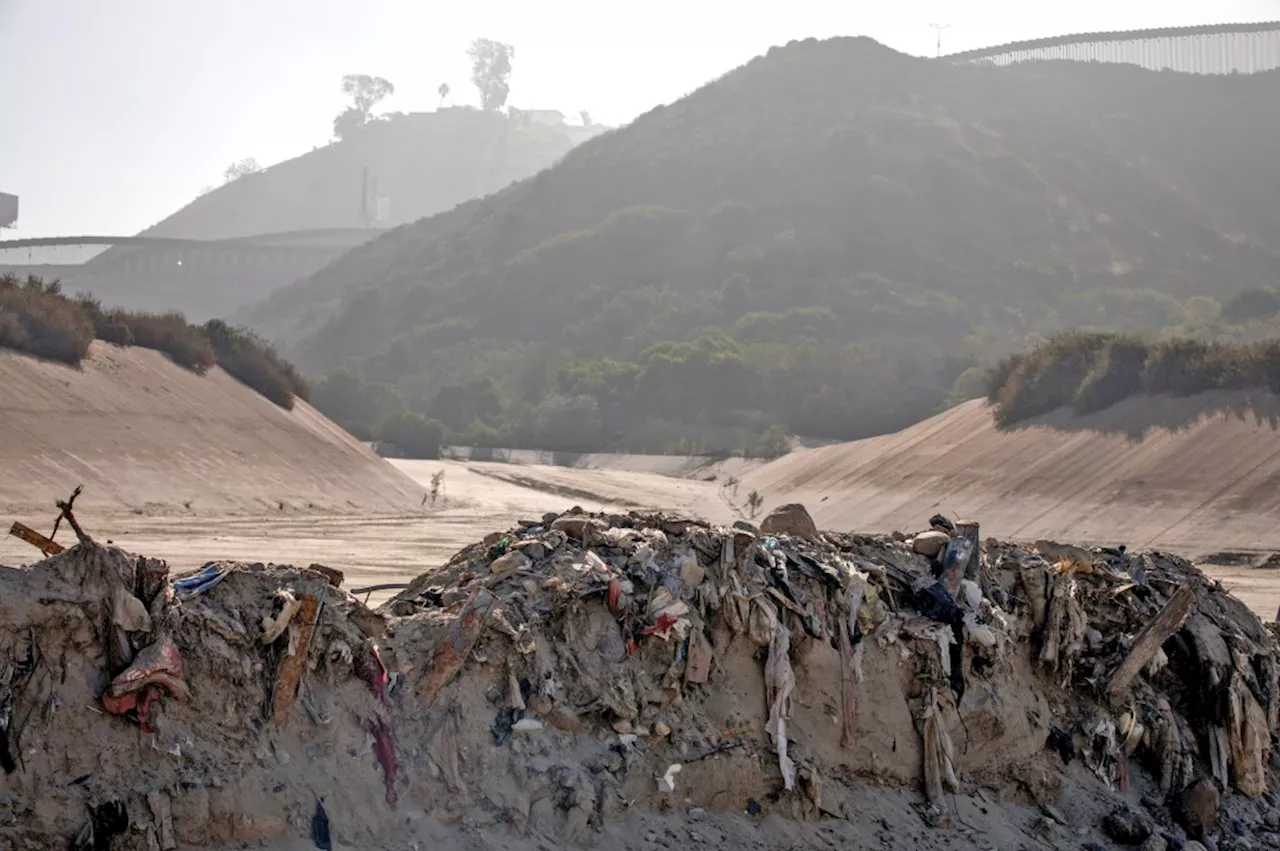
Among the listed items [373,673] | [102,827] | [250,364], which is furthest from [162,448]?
[102,827]

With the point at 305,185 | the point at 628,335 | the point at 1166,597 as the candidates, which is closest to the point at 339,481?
the point at 1166,597

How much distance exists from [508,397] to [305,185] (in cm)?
13174

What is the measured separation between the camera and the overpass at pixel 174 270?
10775 centimetres

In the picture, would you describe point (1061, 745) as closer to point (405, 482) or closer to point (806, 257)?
point (405, 482)

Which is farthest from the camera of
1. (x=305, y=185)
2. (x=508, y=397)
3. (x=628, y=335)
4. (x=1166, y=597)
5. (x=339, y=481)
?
(x=305, y=185)

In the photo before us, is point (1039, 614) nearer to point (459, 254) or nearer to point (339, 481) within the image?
point (339, 481)

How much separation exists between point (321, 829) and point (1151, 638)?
21.2ft

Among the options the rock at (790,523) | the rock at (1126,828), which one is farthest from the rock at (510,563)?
the rock at (1126,828)

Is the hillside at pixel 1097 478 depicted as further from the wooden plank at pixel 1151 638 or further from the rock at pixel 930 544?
the rock at pixel 930 544

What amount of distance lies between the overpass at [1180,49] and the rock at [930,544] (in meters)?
129

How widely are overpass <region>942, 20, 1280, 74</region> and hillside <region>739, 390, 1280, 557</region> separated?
10549 centimetres

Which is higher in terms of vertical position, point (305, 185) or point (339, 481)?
point (305, 185)

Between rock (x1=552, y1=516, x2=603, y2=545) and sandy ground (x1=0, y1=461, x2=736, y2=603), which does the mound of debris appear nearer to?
rock (x1=552, y1=516, x2=603, y2=545)

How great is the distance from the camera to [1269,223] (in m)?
110
